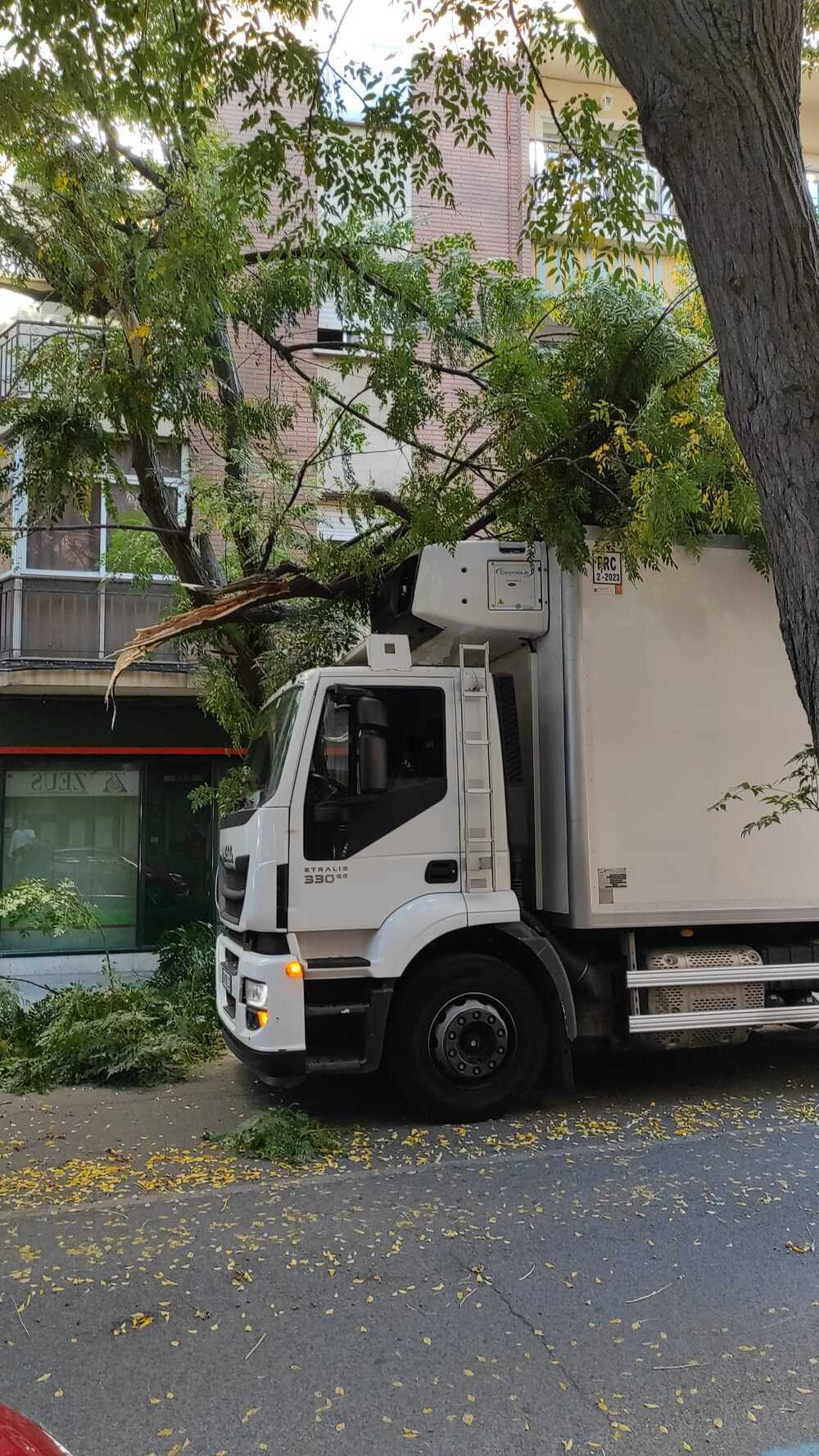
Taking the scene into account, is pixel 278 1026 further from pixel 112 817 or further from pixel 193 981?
pixel 112 817

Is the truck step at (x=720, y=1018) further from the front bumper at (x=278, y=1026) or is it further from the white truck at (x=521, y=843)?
the front bumper at (x=278, y=1026)

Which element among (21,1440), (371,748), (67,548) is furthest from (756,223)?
(67,548)

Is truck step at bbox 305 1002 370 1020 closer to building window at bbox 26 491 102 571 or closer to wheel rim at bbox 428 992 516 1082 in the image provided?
wheel rim at bbox 428 992 516 1082

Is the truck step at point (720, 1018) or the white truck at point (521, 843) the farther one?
the truck step at point (720, 1018)

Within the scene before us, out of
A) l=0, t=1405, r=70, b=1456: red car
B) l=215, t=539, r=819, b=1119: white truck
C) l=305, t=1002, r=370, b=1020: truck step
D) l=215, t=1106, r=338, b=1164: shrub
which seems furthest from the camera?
l=215, t=539, r=819, b=1119: white truck

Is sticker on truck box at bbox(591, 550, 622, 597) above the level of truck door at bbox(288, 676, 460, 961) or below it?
above

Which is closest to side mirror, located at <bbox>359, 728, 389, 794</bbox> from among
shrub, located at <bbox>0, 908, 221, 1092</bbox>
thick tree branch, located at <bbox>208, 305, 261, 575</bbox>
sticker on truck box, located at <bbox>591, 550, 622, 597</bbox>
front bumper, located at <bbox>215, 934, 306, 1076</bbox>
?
front bumper, located at <bbox>215, 934, 306, 1076</bbox>

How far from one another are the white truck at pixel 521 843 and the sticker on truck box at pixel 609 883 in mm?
11

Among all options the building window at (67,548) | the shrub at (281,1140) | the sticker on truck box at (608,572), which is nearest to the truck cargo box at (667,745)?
the sticker on truck box at (608,572)

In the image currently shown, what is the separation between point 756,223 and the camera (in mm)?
3062

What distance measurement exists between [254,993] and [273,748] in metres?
1.60

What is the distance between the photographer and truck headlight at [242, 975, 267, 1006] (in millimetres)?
5926

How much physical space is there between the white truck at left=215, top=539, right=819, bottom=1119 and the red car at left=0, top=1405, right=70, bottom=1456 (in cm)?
377

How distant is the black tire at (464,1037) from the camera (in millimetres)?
6223
